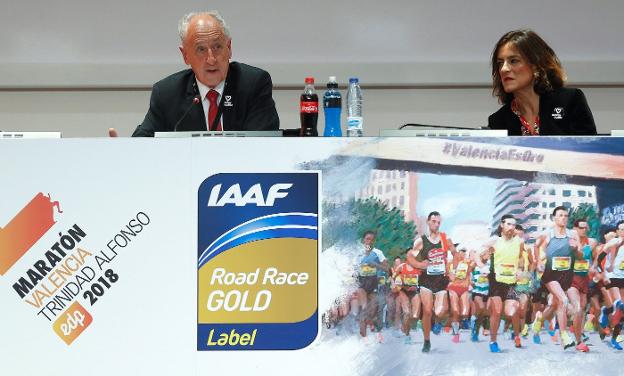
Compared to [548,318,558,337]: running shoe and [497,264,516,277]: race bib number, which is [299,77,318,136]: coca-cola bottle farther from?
[548,318,558,337]: running shoe

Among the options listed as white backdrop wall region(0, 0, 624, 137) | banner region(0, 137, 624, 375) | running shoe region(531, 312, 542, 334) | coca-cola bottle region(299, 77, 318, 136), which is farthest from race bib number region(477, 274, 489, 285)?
white backdrop wall region(0, 0, 624, 137)

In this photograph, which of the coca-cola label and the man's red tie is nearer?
the coca-cola label

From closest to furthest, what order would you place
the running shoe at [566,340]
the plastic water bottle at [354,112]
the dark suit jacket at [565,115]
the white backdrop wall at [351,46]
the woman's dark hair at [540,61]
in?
the running shoe at [566,340], the plastic water bottle at [354,112], the dark suit jacket at [565,115], the woman's dark hair at [540,61], the white backdrop wall at [351,46]

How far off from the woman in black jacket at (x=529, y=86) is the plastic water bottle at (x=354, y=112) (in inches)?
28.2

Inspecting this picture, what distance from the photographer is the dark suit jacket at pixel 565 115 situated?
3.56m

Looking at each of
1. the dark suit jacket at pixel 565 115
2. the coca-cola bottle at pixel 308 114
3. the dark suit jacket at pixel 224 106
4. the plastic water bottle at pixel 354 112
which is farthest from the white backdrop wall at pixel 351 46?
the coca-cola bottle at pixel 308 114

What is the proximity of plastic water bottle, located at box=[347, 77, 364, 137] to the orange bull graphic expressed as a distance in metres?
1.07

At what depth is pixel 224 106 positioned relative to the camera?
3.74m

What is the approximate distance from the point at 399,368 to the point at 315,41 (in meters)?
2.85

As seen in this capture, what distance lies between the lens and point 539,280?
9.80ft

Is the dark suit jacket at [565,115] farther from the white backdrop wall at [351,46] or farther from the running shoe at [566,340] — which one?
the white backdrop wall at [351,46]

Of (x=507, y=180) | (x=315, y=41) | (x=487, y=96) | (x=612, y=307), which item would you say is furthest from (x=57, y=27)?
(x=612, y=307)

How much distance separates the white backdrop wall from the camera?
5.34m

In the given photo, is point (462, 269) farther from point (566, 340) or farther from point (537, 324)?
point (566, 340)
